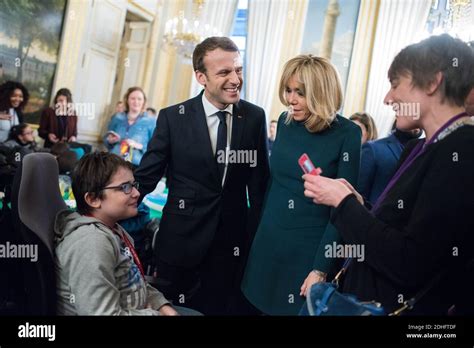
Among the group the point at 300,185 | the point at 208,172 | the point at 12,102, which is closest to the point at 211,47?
the point at 208,172

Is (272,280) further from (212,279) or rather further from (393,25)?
(393,25)

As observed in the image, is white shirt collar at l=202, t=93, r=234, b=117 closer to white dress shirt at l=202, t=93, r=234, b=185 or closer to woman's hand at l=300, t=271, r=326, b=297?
white dress shirt at l=202, t=93, r=234, b=185

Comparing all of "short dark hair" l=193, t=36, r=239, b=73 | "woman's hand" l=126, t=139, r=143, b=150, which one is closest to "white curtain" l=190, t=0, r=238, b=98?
"woman's hand" l=126, t=139, r=143, b=150

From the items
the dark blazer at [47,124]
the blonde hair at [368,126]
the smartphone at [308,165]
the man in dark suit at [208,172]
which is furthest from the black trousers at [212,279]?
the dark blazer at [47,124]

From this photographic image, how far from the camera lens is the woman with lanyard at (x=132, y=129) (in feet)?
13.8

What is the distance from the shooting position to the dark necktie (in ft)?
6.06

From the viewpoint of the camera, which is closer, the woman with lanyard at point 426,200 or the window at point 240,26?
the woman with lanyard at point 426,200

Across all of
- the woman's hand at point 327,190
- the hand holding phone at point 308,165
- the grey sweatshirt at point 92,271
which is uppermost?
the hand holding phone at point 308,165

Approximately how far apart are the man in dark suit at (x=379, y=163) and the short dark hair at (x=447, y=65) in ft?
4.15

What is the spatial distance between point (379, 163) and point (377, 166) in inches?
0.8

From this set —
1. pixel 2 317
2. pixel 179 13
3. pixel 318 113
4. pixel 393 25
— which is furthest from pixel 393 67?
pixel 179 13

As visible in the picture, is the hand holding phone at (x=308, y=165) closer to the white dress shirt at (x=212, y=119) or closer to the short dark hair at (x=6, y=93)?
the white dress shirt at (x=212, y=119)

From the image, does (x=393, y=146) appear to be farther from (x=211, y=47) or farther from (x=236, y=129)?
(x=211, y=47)

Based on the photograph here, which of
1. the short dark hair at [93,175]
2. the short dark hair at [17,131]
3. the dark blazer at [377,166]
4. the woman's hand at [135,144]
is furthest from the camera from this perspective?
the woman's hand at [135,144]
